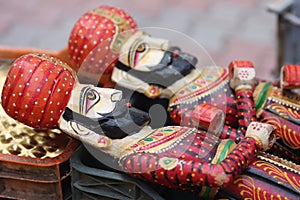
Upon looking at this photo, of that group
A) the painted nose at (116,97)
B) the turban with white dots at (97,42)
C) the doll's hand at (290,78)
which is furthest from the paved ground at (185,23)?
the painted nose at (116,97)

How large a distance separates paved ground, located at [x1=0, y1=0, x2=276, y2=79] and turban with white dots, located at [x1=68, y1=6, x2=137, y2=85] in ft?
3.72

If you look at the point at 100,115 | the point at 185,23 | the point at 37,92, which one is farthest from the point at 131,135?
the point at 185,23

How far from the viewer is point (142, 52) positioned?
51.8 inches

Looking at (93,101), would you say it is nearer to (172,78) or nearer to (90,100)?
(90,100)

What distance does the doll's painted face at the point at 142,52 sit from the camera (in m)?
1.30

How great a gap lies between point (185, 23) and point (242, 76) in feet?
5.45

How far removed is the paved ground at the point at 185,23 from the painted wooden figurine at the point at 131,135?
4.58 ft

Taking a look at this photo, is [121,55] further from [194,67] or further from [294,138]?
[294,138]

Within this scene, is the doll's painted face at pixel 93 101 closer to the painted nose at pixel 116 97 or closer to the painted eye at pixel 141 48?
the painted nose at pixel 116 97

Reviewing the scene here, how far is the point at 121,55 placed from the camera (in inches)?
52.0

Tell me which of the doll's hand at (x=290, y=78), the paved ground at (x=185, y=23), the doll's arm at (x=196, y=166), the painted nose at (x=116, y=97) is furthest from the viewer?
the paved ground at (x=185, y=23)

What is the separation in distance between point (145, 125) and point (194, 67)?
25 cm

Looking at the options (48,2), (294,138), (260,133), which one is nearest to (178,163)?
(260,133)

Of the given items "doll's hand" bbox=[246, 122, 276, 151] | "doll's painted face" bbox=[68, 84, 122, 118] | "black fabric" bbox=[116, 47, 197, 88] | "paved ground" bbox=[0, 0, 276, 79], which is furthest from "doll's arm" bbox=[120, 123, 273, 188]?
"paved ground" bbox=[0, 0, 276, 79]
